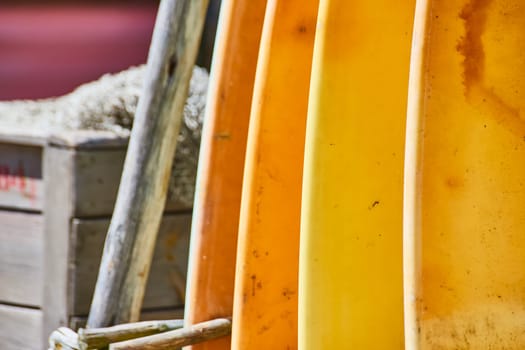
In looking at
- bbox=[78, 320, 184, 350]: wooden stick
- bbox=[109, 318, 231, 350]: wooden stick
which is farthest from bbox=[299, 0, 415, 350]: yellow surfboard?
bbox=[78, 320, 184, 350]: wooden stick

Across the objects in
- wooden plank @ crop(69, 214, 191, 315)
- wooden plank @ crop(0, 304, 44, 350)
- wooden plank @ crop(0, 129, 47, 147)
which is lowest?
wooden plank @ crop(0, 304, 44, 350)

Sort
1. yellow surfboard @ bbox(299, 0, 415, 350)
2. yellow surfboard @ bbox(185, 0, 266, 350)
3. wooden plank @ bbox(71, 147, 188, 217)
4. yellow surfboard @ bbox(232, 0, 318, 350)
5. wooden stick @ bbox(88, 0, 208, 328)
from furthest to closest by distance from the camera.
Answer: wooden plank @ bbox(71, 147, 188, 217)
wooden stick @ bbox(88, 0, 208, 328)
yellow surfboard @ bbox(185, 0, 266, 350)
yellow surfboard @ bbox(232, 0, 318, 350)
yellow surfboard @ bbox(299, 0, 415, 350)

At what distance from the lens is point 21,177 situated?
7.55 ft

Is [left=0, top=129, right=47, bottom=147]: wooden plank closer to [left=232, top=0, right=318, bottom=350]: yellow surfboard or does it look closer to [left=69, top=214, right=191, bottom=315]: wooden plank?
[left=69, top=214, right=191, bottom=315]: wooden plank

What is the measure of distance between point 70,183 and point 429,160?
1207mm

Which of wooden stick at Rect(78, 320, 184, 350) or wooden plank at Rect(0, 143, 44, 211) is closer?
wooden stick at Rect(78, 320, 184, 350)

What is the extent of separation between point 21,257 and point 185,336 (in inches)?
32.6

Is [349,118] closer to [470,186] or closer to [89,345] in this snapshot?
[470,186]

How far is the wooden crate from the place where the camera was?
7.19 ft

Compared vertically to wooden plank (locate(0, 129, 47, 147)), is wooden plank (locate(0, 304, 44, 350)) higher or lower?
lower

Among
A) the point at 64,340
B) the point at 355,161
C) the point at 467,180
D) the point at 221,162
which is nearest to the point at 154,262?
the point at 64,340

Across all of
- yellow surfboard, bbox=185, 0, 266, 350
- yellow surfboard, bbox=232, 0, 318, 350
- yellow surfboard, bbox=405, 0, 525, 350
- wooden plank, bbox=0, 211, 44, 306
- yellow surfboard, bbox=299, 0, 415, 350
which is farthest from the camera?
wooden plank, bbox=0, 211, 44, 306

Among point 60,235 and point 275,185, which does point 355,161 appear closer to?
point 275,185

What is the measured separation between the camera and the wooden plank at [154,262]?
2207 mm
